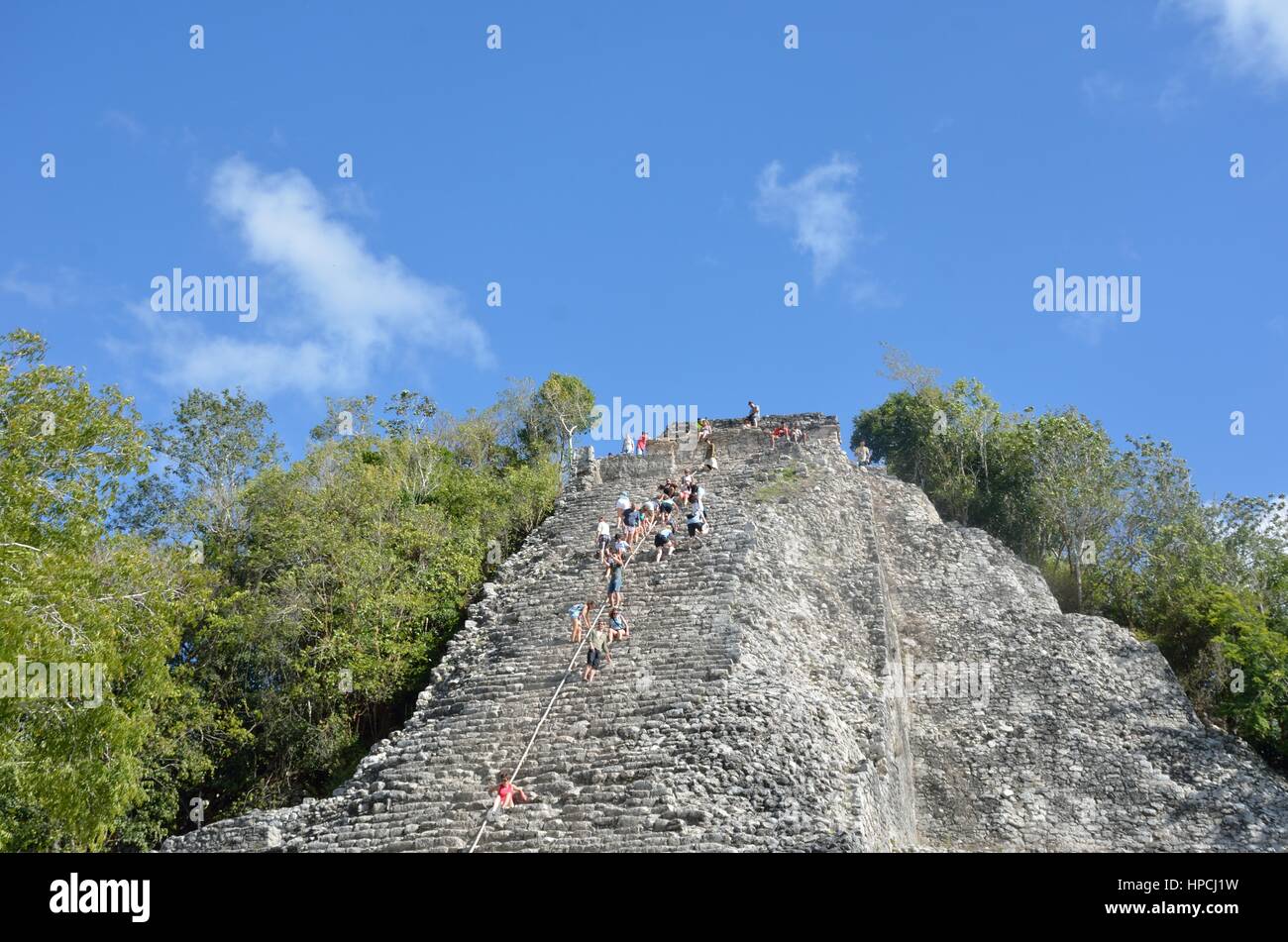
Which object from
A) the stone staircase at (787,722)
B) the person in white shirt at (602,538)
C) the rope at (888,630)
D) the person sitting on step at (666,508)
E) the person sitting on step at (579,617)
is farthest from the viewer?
the person sitting on step at (666,508)

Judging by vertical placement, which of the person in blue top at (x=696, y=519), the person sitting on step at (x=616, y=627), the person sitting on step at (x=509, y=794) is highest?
the person in blue top at (x=696, y=519)

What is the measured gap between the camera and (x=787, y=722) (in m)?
16.5

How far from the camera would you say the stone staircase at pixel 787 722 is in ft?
49.6

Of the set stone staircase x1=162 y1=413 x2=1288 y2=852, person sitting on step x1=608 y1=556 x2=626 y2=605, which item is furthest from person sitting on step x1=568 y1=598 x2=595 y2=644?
person sitting on step x1=608 y1=556 x2=626 y2=605

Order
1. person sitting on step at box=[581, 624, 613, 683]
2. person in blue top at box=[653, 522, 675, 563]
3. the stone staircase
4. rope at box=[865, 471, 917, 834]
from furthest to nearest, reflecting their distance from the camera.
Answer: person in blue top at box=[653, 522, 675, 563], rope at box=[865, 471, 917, 834], person sitting on step at box=[581, 624, 613, 683], the stone staircase

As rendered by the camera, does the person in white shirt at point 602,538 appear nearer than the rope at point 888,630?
No

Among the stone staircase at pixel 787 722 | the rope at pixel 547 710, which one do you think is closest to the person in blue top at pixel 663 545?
the stone staircase at pixel 787 722

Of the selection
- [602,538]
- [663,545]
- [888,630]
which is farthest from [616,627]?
[888,630]

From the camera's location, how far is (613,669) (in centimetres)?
1820

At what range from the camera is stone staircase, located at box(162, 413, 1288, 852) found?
15.1m

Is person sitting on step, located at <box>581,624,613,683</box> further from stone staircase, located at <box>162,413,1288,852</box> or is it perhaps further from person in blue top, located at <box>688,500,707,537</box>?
person in blue top, located at <box>688,500,707,537</box>

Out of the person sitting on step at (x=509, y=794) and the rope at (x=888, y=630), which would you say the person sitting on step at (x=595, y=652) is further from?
the rope at (x=888, y=630)
